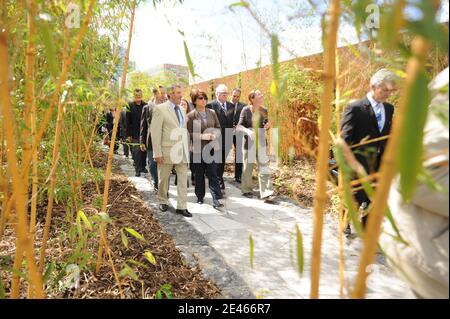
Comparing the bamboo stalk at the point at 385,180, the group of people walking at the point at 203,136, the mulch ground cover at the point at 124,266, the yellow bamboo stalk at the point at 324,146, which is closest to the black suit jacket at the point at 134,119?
the group of people walking at the point at 203,136

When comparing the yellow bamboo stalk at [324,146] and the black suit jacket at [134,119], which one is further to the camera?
the black suit jacket at [134,119]

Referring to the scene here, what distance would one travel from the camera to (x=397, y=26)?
1.65 ft

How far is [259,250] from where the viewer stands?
3057mm

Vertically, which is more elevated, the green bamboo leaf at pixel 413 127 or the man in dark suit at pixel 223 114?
the man in dark suit at pixel 223 114

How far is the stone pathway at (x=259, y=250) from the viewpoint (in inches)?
93.5

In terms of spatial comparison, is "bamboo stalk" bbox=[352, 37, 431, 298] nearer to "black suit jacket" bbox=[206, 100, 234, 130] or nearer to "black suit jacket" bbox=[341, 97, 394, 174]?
"black suit jacket" bbox=[341, 97, 394, 174]

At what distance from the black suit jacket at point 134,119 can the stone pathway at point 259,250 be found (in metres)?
2.01

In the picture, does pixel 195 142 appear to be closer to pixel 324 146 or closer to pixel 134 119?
pixel 134 119

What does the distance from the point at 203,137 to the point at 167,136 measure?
531 millimetres

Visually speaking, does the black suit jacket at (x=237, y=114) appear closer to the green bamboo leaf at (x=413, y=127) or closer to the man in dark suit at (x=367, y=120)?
the man in dark suit at (x=367, y=120)
